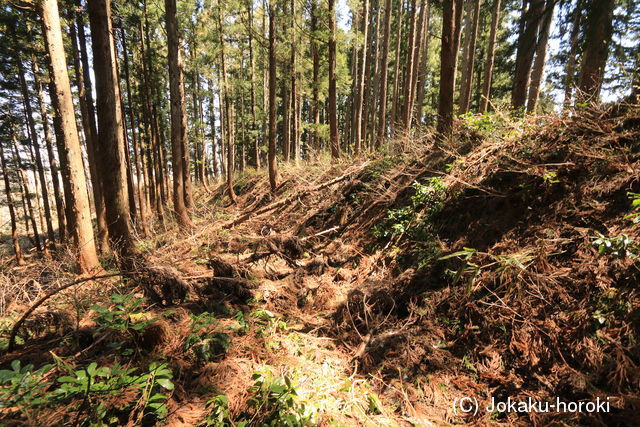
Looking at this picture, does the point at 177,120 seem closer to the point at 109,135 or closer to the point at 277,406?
the point at 109,135

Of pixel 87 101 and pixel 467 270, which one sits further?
pixel 87 101

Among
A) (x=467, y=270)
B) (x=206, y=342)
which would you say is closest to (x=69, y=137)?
(x=206, y=342)

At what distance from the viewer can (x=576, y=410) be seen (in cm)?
191

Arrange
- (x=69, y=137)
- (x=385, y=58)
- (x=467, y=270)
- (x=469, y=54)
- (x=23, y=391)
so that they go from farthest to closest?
1. (x=469, y=54)
2. (x=385, y=58)
3. (x=69, y=137)
4. (x=467, y=270)
5. (x=23, y=391)

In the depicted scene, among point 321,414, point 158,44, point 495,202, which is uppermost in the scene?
point 158,44

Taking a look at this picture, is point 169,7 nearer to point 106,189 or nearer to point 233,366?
point 106,189

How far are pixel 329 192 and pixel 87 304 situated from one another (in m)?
5.96

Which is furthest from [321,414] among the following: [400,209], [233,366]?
[400,209]

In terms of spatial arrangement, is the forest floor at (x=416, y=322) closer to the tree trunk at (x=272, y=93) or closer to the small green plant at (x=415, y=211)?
the small green plant at (x=415, y=211)

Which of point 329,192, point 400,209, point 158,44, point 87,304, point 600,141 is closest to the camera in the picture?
point 87,304

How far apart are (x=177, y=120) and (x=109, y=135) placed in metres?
4.49

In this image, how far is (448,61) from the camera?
6078 mm

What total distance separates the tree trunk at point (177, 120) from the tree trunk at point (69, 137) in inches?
95.8

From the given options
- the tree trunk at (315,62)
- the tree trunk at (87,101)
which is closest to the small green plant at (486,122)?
the tree trunk at (315,62)
